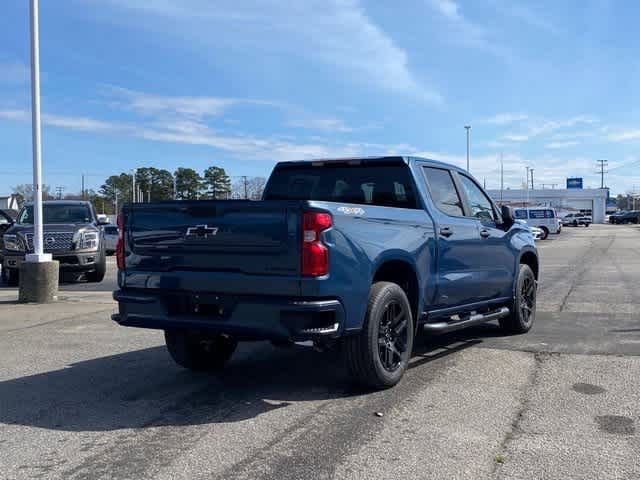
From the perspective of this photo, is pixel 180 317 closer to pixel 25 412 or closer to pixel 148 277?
pixel 148 277

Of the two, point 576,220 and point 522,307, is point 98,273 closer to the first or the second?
point 522,307

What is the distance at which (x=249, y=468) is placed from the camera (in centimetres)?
391

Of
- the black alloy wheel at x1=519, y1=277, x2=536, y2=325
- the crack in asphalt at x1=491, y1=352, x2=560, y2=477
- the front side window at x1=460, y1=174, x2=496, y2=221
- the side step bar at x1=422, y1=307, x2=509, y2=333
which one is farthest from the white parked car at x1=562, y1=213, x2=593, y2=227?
the crack in asphalt at x1=491, y1=352, x2=560, y2=477

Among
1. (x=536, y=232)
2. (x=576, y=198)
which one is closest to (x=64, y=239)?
(x=536, y=232)

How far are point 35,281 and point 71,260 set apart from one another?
3.19 meters

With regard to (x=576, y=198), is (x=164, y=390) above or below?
below

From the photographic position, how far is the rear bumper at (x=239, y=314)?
478 centimetres

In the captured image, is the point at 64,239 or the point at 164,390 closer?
the point at 164,390

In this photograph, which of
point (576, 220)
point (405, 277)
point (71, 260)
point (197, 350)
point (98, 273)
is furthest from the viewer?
point (576, 220)

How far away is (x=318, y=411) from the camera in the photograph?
5.03 meters

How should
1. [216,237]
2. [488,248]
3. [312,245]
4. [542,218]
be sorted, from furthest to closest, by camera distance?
1. [542,218]
2. [488,248]
3. [216,237]
4. [312,245]

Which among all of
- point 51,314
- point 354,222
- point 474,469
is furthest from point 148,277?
point 51,314

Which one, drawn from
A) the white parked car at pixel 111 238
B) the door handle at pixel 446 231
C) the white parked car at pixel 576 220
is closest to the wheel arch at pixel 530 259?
the door handle at pixel 446 231

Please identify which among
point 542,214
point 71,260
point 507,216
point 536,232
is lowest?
point 71,260
